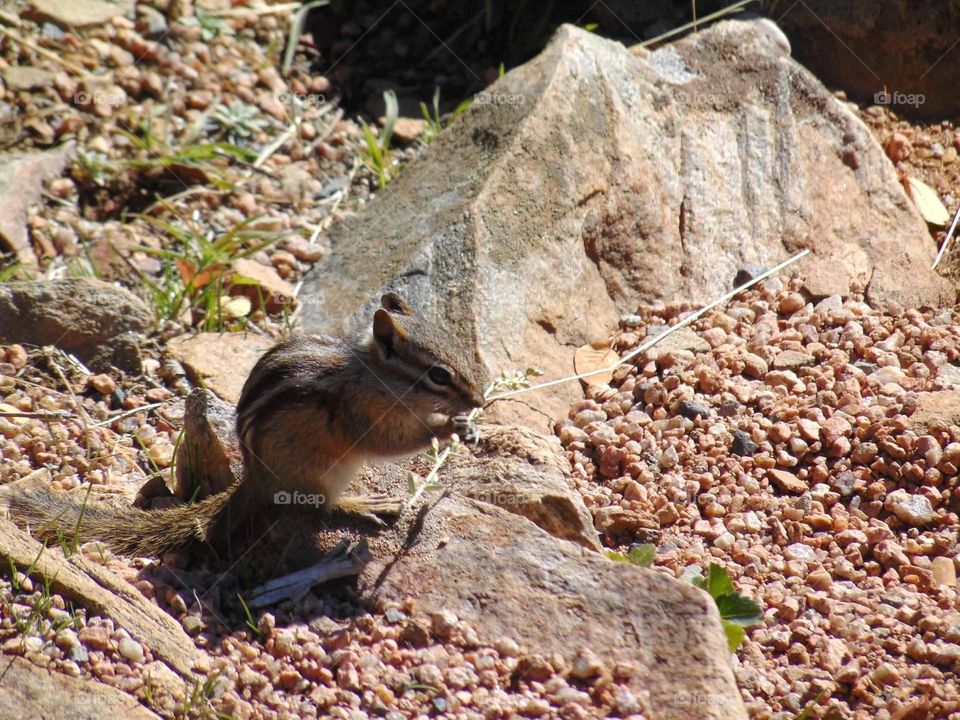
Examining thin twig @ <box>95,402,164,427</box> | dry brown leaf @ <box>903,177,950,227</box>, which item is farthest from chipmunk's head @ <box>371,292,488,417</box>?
dry brown leaf @ <box>903,177,950,227</box>

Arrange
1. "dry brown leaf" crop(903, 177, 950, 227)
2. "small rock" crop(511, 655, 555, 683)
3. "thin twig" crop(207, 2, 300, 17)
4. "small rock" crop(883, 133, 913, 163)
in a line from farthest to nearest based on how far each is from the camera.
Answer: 1. "thin twig" crop(207, 2, 300, 17)
2. "small rock" crop(883, 133, 913, 163)
3. "dry brown leaf" crop(903, 177, 950, 227)
4. "small rock" crop(511, 655, 555, 683)

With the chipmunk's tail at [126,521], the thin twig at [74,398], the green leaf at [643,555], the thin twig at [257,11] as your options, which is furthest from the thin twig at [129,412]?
the thin twig at [257,11]

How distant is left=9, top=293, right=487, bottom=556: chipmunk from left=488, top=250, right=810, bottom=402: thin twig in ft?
1.25

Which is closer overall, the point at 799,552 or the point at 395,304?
the point at 799,552

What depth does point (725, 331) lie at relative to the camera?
5508 millimetres

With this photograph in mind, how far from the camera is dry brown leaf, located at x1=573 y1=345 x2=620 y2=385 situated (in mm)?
5270

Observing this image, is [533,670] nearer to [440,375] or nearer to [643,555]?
[643,555]

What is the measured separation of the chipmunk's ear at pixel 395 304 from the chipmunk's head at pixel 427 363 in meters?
0.13

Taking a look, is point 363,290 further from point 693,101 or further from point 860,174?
point 860,174

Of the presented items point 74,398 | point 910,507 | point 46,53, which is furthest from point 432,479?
point 46,53

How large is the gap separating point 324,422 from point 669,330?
2003 millimetres

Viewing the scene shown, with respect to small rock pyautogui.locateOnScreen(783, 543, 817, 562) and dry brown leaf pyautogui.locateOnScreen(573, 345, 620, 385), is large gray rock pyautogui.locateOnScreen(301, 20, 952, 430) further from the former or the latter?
small rock pyautogui.locateOnScreen(783, 543, 817, 562)

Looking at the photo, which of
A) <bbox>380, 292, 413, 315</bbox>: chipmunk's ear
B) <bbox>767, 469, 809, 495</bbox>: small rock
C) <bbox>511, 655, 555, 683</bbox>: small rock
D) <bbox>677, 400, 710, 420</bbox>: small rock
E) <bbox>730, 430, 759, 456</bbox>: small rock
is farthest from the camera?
<bbox>677, 400, 710, 420</bbox>: small rock

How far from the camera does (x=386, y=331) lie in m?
4.32
